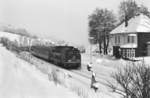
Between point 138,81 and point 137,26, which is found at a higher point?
point 137,26

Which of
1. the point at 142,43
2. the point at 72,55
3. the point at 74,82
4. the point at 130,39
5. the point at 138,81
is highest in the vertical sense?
the point at 130,39

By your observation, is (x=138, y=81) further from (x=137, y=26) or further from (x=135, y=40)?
(x=137, y=26)

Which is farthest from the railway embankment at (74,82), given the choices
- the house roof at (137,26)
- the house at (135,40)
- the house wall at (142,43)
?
the house roof at (137,26)

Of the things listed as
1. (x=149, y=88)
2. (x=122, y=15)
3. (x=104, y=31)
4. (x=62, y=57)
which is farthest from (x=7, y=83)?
(x=122, y=15)

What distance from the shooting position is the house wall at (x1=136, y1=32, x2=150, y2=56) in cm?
4069

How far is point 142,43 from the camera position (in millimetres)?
41000

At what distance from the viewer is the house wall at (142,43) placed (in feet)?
133

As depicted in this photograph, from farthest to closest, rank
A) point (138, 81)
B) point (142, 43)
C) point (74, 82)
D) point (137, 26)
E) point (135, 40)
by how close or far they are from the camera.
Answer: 1. point (137, 26)
2. point (135, 40)
3. point (142, 43)
4. point (74, 82)
5. point (138, 81)

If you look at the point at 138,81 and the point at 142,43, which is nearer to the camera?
the point at 138,81

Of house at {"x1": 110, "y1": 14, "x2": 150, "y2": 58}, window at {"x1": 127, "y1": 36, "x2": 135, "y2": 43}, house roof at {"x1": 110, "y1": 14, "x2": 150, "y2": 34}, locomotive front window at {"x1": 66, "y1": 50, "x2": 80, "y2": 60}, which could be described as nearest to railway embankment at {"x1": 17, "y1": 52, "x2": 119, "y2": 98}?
locomotive front window at {"x1": 66, "y1": 50, "x2": 80, "y2": 60}

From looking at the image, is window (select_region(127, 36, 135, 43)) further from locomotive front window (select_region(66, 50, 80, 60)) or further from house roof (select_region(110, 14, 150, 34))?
locomotive front window (select_region(66, 50, 80, 60))

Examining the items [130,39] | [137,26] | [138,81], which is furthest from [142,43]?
[138,81]

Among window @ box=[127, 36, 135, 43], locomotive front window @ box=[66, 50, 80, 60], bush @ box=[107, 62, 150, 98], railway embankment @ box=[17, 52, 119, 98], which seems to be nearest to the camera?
bush @ box=[107, 62, 150, 98]

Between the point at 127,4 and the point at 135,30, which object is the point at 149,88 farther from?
the point at 127,4
